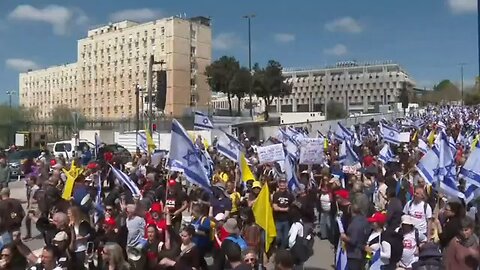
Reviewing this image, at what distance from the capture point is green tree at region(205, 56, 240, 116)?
6806cm

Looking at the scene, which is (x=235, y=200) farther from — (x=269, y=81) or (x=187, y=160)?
(x=269, y=81)

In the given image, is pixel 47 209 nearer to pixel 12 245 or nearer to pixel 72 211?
pixel 72 211

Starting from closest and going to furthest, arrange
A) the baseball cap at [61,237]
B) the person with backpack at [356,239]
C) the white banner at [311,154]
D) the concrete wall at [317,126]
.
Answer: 1. the baseball cap at [61,237]
2. the person with backpack at [356,239]
3. the white banner at [311,154]
4. the concrete wall at [317,126]

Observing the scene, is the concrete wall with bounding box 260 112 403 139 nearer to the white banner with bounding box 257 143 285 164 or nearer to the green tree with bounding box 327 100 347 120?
the green tree with bounding box 327 100 347 120

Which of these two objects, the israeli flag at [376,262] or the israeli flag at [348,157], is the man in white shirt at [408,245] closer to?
the israeli flag at [376,262]

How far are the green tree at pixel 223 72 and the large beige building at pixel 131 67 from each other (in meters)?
24.8

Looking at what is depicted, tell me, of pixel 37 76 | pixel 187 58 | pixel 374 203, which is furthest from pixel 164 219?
pixel 37 76

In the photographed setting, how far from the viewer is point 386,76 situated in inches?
5595

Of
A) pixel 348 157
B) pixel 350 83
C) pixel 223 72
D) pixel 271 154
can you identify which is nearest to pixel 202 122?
pixel 348 157

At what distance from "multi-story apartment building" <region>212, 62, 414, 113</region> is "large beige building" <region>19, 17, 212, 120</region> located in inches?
1387

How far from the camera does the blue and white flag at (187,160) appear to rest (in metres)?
8.46

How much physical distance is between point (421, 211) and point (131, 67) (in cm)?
10393

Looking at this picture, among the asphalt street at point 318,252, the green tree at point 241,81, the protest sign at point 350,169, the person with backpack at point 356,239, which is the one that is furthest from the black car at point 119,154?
the green tree at point 241,81

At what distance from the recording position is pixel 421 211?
328 inches
